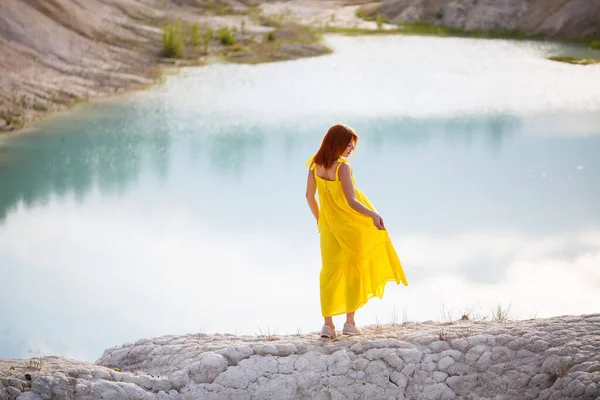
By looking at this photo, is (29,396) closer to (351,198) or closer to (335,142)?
(351,198)

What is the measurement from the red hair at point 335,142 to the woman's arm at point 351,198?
0.08m

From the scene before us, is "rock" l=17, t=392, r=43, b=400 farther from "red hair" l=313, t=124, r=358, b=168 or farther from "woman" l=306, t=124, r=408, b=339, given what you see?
"red hair" l=313, t=124, r=358, b=168

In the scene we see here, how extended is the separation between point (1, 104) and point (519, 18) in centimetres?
1613

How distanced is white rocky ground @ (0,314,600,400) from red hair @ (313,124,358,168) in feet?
3.66

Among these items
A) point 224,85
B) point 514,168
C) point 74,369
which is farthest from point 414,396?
point 224,85

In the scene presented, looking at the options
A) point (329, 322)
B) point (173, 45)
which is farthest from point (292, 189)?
point (173, 45)

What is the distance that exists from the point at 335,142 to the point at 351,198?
345 mm

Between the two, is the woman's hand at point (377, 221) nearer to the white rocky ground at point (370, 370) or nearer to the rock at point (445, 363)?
the white rocky ground at point (370, 370)

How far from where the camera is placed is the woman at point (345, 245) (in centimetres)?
537

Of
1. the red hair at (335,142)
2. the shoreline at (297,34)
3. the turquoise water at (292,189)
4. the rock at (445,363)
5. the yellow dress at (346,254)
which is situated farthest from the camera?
the shoreline at (297,34)

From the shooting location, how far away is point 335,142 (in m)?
5.31

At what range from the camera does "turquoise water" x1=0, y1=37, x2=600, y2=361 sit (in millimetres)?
8242

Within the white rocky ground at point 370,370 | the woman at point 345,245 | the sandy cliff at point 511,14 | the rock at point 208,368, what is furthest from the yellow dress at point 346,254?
the sandy cliff at point 511,14

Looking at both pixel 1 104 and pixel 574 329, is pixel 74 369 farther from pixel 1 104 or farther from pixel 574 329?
pixel 1 104
